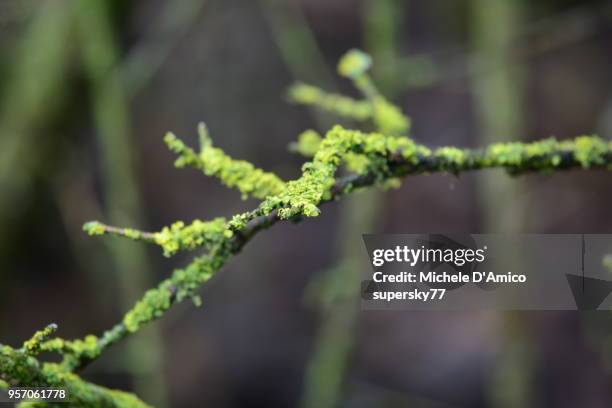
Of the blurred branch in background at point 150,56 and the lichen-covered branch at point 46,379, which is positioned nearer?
the lichen-covered branch at point 46,379

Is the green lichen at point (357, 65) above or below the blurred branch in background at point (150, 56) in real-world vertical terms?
below

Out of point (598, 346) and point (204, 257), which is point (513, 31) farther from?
point (204, 257)

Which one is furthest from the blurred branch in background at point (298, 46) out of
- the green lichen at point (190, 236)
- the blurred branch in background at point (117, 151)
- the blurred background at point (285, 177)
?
the green lichen at point (190, 236)

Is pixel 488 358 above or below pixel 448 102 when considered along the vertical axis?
below

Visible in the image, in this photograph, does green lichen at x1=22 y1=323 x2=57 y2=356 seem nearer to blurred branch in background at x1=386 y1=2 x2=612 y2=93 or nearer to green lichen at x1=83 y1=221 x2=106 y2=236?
green lichen at x1=83 y1=221 x2=106 y2=236

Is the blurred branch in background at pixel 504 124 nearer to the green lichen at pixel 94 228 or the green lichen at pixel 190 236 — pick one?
the green lichen at pixel 190 236

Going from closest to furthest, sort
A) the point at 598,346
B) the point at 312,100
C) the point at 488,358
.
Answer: the point at 312,100 < the point at 598,346 < the point at 488,358

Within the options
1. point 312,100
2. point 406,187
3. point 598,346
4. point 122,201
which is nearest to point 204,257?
point 312,100

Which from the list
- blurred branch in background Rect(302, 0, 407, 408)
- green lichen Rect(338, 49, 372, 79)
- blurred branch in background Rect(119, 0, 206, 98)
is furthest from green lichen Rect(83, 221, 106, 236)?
blurred branch in background Rect(119, 0, 206, 98)

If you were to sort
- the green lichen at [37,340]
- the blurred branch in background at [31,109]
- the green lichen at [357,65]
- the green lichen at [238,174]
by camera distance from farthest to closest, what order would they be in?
the blurred branch in background at [31,109] < the green lichen at [357,65] < the green lichen at [238,174] < the green lichen at [37,340]
